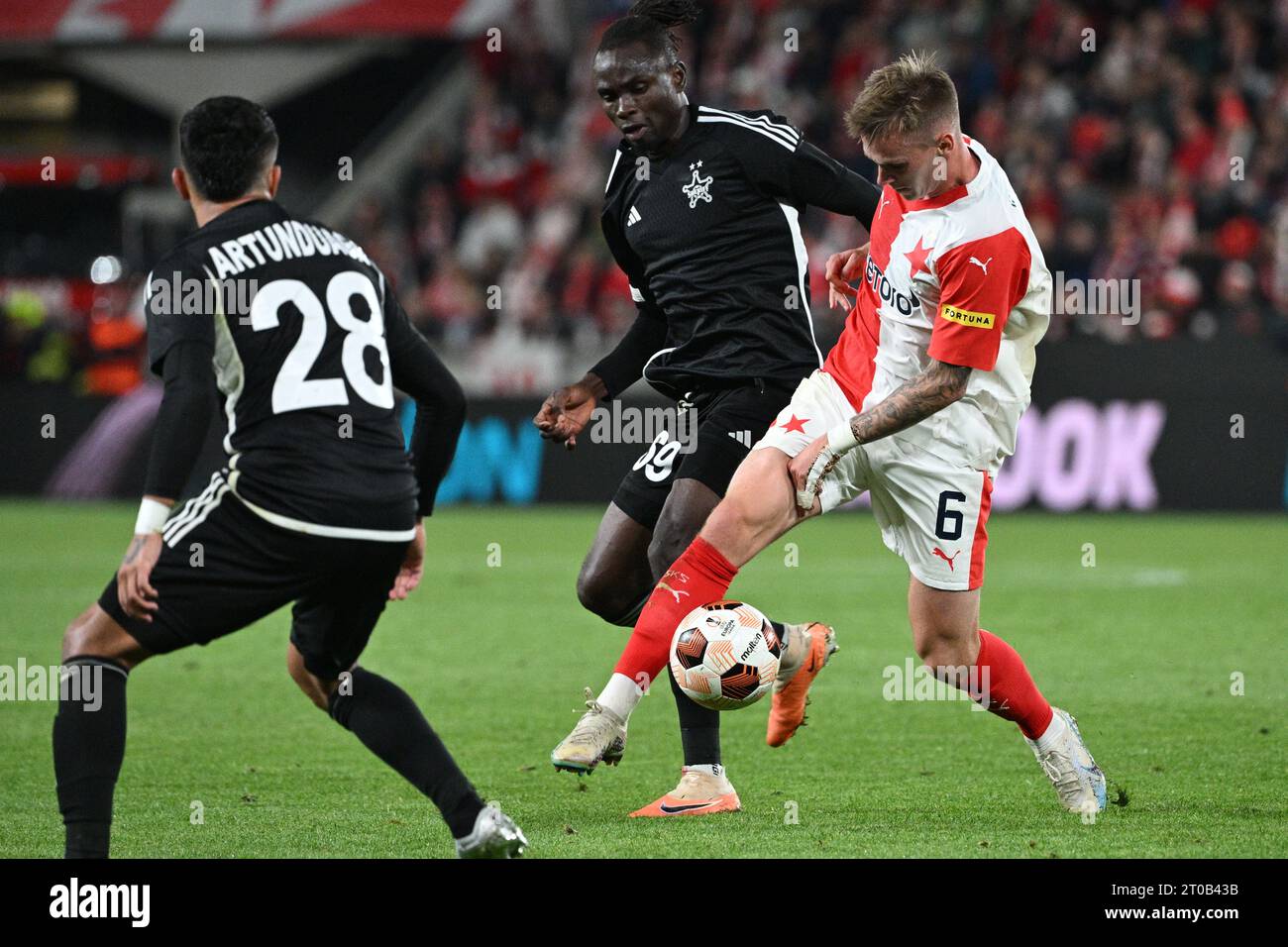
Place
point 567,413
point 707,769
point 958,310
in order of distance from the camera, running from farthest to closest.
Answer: point 567,413 → point 707,769 → point 958,310

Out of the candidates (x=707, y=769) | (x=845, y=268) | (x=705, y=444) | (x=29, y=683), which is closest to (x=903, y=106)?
(x=845, y=268)

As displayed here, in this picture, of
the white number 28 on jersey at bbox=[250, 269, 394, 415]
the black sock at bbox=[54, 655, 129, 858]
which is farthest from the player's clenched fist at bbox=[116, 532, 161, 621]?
the white number 28 on jersey at bbox=[250, 269, 394, 415]

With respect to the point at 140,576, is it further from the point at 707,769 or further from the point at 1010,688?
the point at 1010,688

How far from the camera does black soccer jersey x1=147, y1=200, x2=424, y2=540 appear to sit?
422 centimetres

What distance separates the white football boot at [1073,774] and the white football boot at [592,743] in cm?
132

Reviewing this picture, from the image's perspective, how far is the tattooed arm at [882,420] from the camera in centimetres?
503

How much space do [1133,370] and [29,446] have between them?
10799 mm

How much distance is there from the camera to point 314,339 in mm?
4309

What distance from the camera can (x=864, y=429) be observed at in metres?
5.11

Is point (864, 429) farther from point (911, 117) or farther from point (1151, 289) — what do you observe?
point (1151, 289)

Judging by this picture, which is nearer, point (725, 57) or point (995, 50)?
point (995, 50)

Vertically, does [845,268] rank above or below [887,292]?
above

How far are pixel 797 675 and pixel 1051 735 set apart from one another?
0.82m

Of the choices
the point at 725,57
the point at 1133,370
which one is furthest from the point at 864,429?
the point at 725,57
